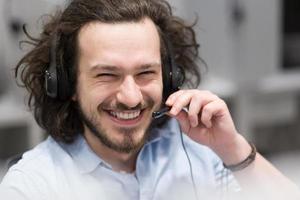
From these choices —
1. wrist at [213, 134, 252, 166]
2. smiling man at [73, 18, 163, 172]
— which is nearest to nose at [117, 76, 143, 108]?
smiling man at [73, 18, 163, 172]

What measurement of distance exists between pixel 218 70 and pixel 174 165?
1321 millimetres

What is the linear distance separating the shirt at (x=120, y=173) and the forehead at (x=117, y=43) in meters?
0.20

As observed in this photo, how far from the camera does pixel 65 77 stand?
3.91 ft

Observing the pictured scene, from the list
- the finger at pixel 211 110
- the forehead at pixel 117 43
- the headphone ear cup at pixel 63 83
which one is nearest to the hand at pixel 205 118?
the finger at pixel 211 110

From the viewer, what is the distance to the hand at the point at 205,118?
1.10 metres

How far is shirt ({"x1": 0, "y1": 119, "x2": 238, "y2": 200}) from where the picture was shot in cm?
109

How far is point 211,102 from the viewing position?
1.12 metres

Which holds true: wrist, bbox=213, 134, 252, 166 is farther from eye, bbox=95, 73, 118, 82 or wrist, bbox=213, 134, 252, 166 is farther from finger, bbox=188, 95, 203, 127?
eye, bbox=95, 73, 118, 82

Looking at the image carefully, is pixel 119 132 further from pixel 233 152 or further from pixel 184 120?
pixel 233 152

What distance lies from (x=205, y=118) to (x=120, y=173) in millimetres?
215

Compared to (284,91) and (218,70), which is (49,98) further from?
(284,91)

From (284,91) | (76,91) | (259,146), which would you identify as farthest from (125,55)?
(259,146)

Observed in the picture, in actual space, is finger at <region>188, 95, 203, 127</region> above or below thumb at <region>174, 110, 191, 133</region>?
above

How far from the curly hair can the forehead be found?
2 centimetres
